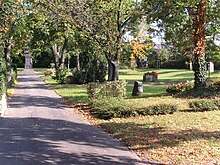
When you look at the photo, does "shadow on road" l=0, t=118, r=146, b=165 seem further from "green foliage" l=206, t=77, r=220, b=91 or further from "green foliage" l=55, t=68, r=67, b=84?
"green foliage" l=55, t=68, r=67, b=84

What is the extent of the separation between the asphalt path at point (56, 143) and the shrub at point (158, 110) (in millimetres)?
2132

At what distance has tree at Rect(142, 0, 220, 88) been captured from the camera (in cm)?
1920

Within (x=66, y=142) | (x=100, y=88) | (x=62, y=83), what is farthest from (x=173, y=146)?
(x=62, y=83)

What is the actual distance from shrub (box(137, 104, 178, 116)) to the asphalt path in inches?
83.9

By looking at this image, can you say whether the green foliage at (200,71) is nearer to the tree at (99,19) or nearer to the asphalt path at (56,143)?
the tree at (99,19)

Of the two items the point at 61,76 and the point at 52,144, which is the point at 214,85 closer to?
the point at 52,144

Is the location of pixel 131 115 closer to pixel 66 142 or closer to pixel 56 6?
A: pixel 66 142

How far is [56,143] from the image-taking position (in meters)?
9.34

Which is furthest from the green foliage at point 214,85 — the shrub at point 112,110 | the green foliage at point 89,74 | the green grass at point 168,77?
the green grass at point 168,77

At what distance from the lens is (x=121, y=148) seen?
29.4 feet

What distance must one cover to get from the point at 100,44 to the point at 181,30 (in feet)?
19.4

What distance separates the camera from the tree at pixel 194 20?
63.0ft

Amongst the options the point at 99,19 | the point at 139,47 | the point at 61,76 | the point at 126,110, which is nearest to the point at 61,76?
the point at 61,76

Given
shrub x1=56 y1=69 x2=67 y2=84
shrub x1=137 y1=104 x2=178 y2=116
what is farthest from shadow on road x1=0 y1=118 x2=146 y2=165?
shrub x1=56 y1=69 x2=67 y2=84
